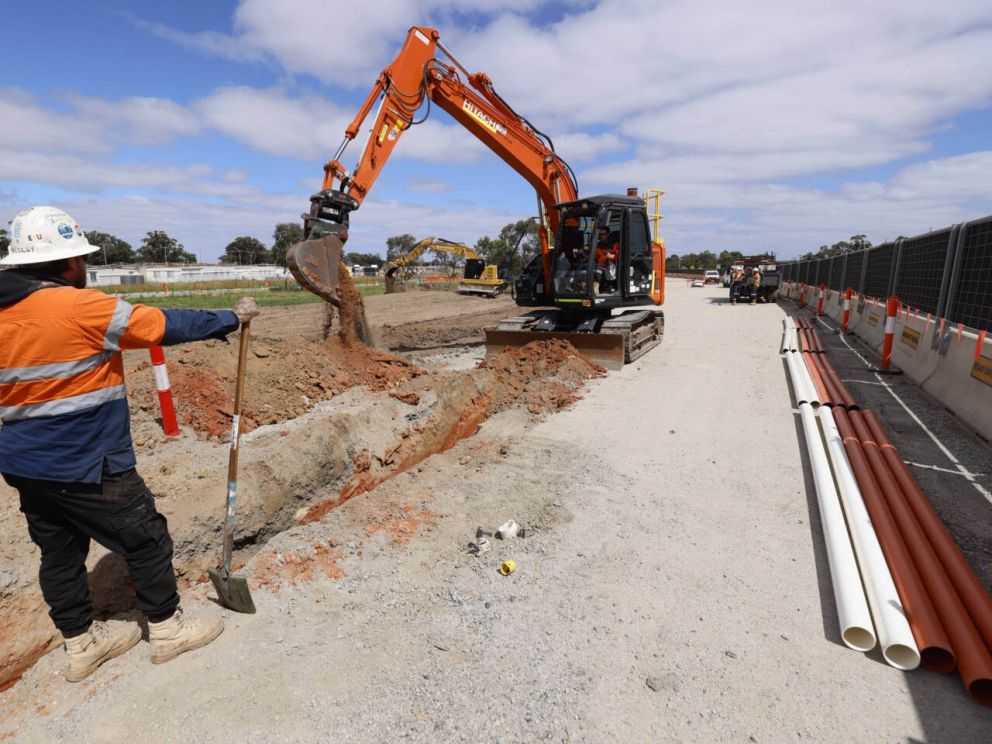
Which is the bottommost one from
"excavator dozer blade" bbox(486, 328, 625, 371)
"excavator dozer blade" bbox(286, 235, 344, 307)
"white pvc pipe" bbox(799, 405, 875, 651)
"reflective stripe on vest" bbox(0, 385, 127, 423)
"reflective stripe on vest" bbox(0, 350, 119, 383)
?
"white pvc pipe" bbox(799, 405, 875, 651)

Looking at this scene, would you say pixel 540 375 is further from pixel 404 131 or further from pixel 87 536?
pixel 87 536

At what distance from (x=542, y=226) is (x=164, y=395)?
7202 mm

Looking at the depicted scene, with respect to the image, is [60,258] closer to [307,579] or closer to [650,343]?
[307,579]

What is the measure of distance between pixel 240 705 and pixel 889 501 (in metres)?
4.37

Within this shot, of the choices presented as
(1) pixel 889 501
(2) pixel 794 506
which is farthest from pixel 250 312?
(1) pixel 889 501

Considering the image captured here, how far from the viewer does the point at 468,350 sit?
39.7ft

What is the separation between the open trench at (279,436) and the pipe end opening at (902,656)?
3.46m

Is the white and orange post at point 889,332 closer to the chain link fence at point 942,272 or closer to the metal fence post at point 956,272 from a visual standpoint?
the chain link fence at point 942,272

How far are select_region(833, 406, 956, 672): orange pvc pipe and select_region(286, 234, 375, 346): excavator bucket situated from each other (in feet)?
20.8

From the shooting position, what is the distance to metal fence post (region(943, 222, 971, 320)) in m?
8.40

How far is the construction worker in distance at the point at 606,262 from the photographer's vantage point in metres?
9.73

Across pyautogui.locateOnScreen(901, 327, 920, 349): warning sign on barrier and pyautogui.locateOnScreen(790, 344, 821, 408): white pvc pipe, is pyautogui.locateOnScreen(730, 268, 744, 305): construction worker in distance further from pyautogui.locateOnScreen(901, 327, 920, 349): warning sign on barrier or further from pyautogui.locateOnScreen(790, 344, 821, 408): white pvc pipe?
pyautogui.locateOnScreen(790, 344, 821, 408): white pvc pipe

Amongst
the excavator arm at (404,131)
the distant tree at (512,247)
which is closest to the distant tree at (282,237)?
the distant tree at (512,247)

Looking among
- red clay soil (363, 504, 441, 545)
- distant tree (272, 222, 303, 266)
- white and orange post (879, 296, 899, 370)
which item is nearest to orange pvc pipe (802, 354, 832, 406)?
white and orange post (879, 296, 899, 370)
